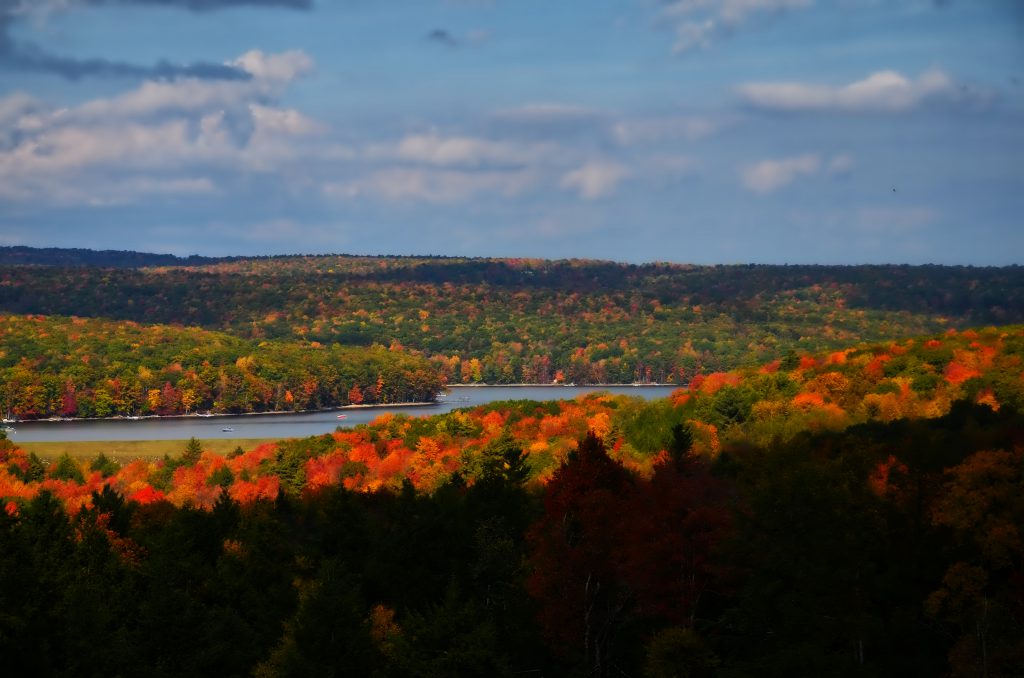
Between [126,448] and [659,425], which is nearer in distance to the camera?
[659,425]

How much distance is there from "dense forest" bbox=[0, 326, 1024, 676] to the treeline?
0.10 meters

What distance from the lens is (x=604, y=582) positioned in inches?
1784

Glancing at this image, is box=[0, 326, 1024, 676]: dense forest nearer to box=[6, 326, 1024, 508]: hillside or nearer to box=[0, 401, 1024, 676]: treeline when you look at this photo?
box=[0, 401, 1024, 676]: treeline

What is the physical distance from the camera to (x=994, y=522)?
41062mm

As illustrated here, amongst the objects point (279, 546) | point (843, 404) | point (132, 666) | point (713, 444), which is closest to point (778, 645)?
point (132, 666)

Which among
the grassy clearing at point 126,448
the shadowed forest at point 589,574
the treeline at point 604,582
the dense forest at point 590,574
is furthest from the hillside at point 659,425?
the treeline at point 604,582

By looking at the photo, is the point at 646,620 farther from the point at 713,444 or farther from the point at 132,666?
the point at 713,444

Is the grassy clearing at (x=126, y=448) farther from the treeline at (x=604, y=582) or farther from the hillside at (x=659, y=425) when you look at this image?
the treeline at (x=604, y=582)

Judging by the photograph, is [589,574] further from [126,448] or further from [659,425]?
[126,448]

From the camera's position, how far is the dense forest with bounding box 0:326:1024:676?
39125 mm

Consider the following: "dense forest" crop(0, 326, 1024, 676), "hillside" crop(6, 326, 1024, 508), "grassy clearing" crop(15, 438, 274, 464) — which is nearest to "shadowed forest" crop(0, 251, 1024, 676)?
"dense forest" crop(0, 326, 1024, 676)

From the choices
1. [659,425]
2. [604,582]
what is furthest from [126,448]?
[604,582]

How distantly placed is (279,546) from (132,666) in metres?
15.2

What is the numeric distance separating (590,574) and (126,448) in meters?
122
